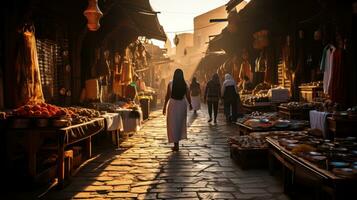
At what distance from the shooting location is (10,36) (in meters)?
7.48

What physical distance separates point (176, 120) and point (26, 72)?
3.79 m

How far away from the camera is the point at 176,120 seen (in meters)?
9.78

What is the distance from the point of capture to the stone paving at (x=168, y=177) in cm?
551

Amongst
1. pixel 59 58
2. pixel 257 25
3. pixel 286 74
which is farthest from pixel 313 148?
pixel 257 25

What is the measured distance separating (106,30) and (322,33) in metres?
7.08

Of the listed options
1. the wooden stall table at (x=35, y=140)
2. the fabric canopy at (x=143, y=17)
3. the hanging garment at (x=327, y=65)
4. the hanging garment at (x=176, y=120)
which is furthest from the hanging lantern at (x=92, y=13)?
the hanging garment at (x=327, y=65)

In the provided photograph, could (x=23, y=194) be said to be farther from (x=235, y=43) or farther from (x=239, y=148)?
(x=235, y=43)

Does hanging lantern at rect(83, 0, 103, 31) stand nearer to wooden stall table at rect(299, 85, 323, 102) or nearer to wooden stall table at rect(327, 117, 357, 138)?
wooden stall table at rect(327, 117, 357, 138)

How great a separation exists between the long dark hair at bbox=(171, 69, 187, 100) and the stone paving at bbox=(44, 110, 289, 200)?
4.45 feet

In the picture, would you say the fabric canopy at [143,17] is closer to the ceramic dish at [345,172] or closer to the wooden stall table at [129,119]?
the wooden stall table at [129,119]

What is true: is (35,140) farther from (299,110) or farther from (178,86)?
(299,110)

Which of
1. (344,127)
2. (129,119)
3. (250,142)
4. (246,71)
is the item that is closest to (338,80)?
(344,127)

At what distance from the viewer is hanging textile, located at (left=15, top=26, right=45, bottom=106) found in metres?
7.69

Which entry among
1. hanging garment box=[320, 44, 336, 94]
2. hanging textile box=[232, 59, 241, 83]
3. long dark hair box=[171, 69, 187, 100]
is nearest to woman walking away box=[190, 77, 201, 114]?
hanging textile box=[232, 59, 241, 83]
